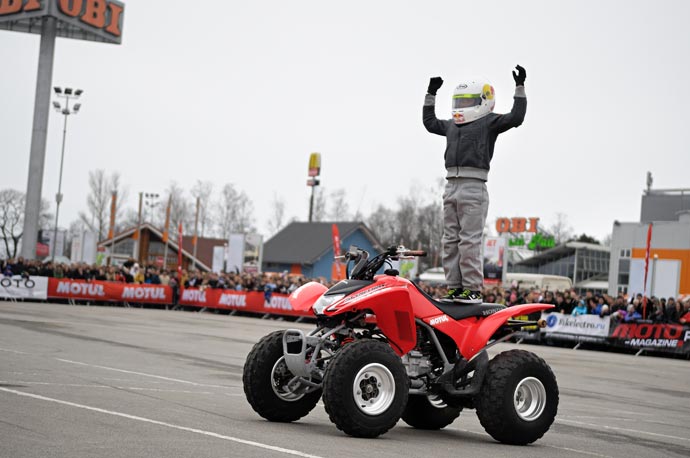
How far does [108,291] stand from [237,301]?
593 cm

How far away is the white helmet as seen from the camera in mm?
9219

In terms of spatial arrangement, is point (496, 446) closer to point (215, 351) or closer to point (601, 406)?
point (601, 406)

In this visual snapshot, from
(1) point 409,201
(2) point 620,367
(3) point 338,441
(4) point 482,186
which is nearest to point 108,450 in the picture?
(3) point 338,441

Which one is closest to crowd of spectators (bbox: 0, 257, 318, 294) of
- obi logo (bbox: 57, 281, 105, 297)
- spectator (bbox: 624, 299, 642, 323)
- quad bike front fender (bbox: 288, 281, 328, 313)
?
obi logo (bbox: 57, 281, 105, 297)

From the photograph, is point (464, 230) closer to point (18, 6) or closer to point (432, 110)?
point (432, 110)

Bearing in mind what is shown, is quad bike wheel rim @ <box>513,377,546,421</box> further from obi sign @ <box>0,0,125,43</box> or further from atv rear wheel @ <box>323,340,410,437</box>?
obi sign @ <box>0,0,125,43</box>

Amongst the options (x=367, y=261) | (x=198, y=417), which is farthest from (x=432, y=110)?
(x=198, y=417)

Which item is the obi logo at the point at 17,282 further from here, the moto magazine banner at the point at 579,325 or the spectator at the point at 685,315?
the spectator at the point at 685,315

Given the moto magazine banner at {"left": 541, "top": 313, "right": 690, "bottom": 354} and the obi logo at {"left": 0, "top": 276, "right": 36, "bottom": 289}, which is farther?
the obi logo at {"left": 0, "top": 276, "right": 36, "bottom": 289}

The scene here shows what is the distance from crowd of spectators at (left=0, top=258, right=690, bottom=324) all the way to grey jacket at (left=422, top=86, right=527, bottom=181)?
18691mm

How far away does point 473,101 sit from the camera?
30.3 ft

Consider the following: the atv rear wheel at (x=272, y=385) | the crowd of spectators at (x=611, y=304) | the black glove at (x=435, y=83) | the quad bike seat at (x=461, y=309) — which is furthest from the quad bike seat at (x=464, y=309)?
the crowd of spectators at (x=611, y=304)

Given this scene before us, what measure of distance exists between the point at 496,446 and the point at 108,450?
3562mm

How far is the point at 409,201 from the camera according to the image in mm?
117875
